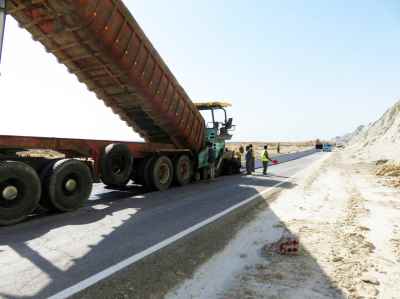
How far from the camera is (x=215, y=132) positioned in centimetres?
1277

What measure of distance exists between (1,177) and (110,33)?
3795 mm

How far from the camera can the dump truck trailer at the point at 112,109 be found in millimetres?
5906

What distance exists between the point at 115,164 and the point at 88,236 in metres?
3.75

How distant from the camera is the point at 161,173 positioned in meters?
10.1

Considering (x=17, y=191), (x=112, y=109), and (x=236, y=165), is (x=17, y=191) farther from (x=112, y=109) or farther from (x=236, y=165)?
(x=236, y=165)

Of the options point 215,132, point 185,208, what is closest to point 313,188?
point 215,132

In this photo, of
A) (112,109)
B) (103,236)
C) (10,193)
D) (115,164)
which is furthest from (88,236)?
(112,109)

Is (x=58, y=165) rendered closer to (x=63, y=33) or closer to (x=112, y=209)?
(x=112, y=209)

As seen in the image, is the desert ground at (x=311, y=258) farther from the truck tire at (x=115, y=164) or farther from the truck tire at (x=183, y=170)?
the truck tire at (x=183, y=170)

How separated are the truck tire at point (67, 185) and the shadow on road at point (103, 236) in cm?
27

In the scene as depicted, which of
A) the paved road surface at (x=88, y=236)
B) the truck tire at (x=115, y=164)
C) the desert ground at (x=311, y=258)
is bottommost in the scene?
the desert ground at (x=311, y=258)

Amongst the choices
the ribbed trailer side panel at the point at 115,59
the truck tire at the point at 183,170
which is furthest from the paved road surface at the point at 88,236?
the ribbed trailer side panel at the point at 115,59

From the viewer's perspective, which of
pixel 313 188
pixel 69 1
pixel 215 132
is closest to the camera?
pixel 69 1

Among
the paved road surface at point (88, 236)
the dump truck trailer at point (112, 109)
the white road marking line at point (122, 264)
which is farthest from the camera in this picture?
the dump truck trailer at point (112, 109)
